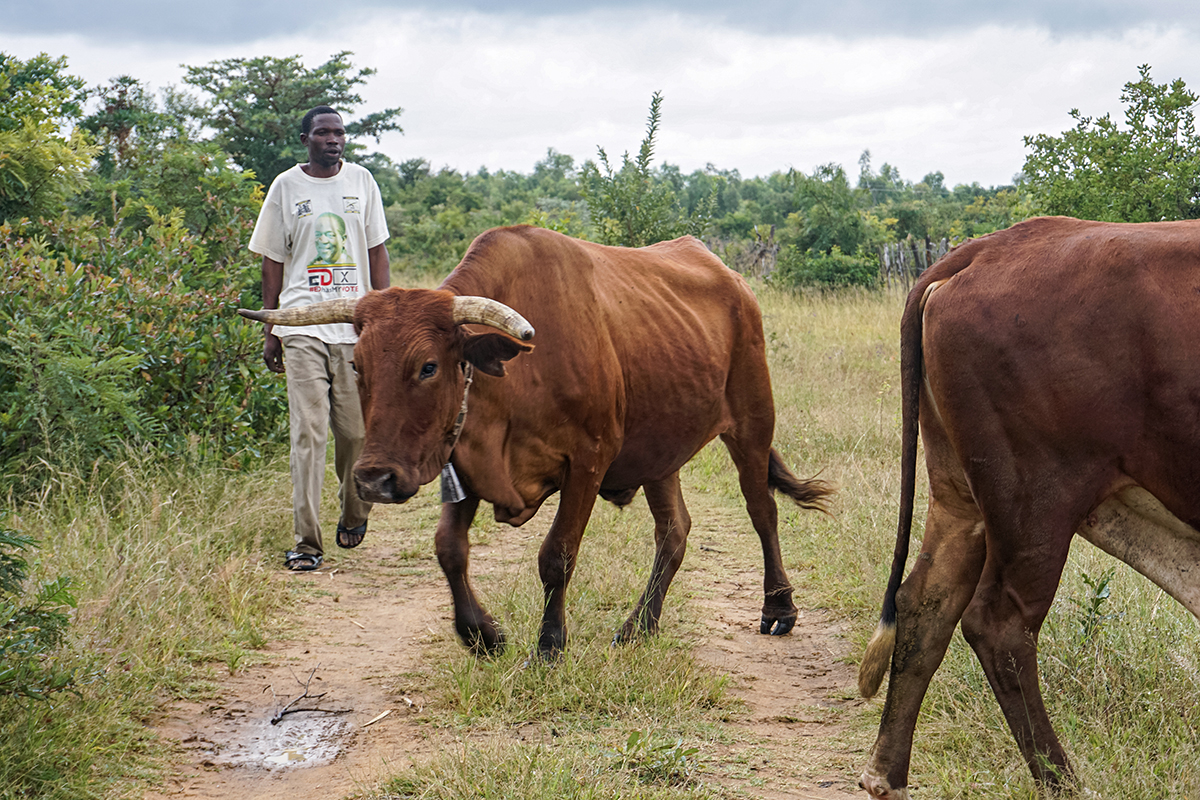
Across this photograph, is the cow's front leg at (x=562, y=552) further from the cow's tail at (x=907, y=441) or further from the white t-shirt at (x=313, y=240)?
the white t-shirt at (x=313, y=240)

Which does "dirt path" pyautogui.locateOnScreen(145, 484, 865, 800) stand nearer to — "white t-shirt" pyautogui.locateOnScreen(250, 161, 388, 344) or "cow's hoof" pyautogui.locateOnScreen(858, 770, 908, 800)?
"cow's hoof" pyautogui.locateOnScreen(858, 770, 908, 800)

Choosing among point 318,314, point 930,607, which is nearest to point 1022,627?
point 930,607

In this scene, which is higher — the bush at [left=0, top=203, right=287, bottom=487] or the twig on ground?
the bush at [left=0, top=203, right=287, bottom=487]

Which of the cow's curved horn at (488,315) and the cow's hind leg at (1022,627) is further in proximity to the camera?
the cow's curved horn at (488,315)

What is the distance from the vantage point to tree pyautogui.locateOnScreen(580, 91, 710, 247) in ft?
42.7

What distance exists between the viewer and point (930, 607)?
3520 millimetres

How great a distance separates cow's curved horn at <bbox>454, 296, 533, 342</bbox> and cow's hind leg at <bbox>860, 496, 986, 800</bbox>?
165cm

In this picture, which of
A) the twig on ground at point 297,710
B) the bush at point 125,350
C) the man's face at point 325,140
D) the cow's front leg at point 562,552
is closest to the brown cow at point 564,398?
the cow's front leg at point 562,552

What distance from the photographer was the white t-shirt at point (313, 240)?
6.17m

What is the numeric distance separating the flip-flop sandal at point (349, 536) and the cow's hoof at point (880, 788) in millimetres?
3797

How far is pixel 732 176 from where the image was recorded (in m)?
67.2

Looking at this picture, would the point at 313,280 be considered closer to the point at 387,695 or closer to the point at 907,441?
the point at 387,695

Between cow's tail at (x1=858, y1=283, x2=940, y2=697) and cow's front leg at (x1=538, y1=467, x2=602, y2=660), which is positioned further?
cow's front leg at (x1=538, y1=467, x2=602, y2=660)

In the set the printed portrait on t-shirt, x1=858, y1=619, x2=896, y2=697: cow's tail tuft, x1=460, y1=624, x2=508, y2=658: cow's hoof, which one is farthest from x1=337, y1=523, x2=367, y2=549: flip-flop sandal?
x1=858, y1=619, x2=896, y2=697: cow's tail tuft
